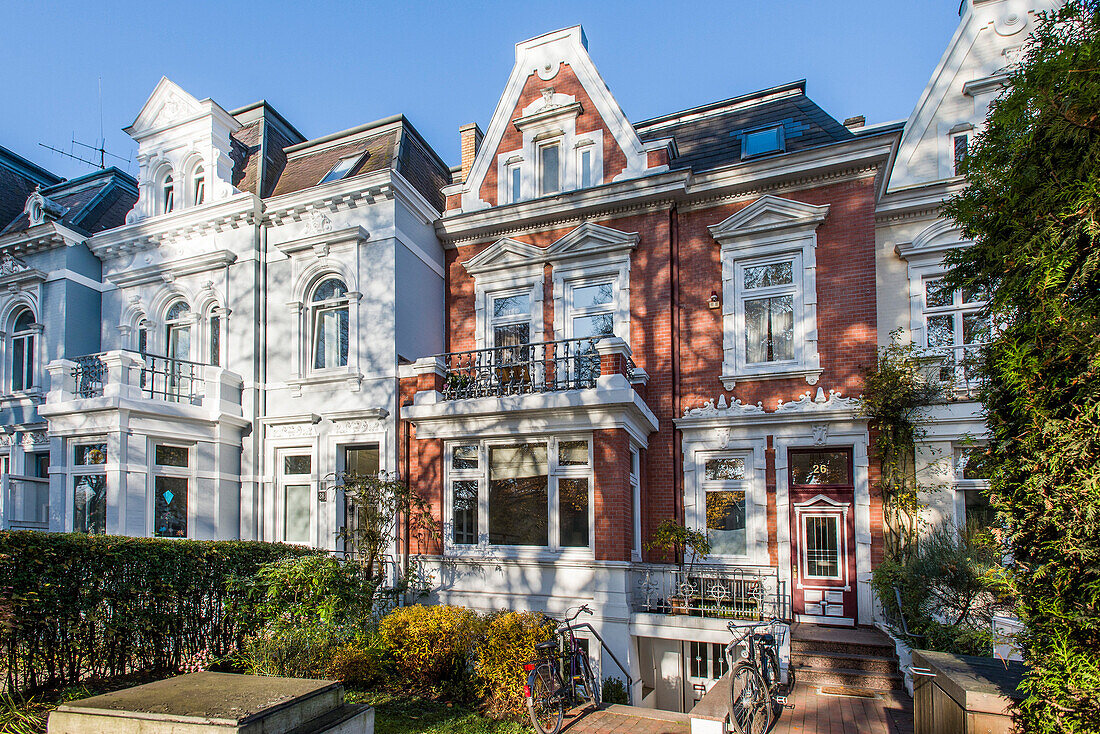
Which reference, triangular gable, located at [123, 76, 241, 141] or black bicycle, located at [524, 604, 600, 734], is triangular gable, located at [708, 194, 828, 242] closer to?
black bicycle, located at [524, 604, 600, 734]

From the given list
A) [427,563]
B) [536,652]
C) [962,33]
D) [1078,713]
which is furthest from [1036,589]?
[962,33]

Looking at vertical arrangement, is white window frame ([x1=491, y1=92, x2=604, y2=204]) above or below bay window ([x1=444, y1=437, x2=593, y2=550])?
above

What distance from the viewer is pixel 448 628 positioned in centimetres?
861

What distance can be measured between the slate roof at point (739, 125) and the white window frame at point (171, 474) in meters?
10.9

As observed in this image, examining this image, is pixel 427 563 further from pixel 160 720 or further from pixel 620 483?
pixel 160 720

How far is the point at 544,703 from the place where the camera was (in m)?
7.05

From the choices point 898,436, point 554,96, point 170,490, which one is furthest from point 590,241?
point 170,490

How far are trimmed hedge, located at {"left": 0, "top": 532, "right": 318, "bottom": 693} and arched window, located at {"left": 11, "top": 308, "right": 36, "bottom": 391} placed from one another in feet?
32.8

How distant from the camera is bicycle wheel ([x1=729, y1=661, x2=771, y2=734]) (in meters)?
6.41

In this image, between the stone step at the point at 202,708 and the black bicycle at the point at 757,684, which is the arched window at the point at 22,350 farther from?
the black bicycle at the point at 757,684

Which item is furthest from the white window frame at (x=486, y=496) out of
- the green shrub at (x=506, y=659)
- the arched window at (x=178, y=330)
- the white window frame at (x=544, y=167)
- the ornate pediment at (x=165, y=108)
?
the ornate pediment at (x=165, y=108)

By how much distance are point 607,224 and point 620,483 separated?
5.24 meters

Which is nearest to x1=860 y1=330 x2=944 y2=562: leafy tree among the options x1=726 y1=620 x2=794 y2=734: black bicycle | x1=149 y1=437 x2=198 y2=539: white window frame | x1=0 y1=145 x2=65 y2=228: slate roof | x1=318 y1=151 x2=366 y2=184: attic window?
x1=726 y1=620 x2=794 y2=734: black bicycle

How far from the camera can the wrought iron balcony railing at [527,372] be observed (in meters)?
10.8
